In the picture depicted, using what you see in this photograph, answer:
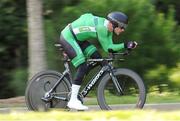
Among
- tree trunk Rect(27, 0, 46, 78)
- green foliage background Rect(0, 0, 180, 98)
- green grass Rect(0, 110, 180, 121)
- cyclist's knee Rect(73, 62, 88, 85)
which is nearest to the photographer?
green grass Rect(0, 110, 180, 121)

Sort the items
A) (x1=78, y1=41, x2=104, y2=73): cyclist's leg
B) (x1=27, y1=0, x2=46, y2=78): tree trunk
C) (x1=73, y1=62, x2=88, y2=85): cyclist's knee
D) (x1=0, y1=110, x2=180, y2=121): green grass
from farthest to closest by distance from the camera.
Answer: (x1=27, y1=0, x2=46, y2=78): tree trunk < (x1=78, y1=41, x2=104, y2=73): cyclist's leg < (x1=73, y1=62, x2=88, y2=85): cyclist's knee < (x1=0, y1=110, x2=180, y2=121): green grass

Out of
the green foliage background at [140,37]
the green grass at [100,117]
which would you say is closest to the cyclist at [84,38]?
the green grass at [100,117]

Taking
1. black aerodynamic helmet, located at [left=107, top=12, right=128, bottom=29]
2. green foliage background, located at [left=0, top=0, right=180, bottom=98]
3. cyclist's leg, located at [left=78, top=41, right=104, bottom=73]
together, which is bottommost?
green foliage background, located at [left=0, top=0, right=180, bottom=98]

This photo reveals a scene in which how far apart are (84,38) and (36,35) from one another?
9.97ft

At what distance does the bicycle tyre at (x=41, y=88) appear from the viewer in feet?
29.4

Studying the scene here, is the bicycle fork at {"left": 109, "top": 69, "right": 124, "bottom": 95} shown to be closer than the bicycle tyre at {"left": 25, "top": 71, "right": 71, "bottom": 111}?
Yes

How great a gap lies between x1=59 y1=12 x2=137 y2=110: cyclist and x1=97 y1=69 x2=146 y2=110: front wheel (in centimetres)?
30

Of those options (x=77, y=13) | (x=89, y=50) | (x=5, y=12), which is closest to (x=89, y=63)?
(x=89, y=50)

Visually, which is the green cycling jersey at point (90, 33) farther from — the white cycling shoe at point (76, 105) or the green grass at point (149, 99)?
the green grass at point (149, 99)

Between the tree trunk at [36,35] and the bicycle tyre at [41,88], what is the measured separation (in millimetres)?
2749

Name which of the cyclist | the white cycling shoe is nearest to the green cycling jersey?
the cyclist

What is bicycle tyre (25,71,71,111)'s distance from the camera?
8.95 meters

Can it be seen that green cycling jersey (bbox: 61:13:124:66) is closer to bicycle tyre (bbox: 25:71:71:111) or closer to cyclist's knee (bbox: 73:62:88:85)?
cyclist's knee (bbox: 73:62:88:85)

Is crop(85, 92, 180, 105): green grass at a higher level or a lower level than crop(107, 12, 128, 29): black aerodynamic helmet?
lower
